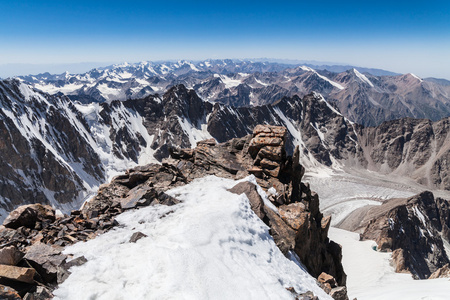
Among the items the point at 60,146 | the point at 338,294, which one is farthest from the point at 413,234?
the point at 60,146

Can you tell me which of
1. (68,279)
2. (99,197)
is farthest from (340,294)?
(99,197)

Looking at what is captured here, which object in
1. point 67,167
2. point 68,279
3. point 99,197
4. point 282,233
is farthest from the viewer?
point 67,167

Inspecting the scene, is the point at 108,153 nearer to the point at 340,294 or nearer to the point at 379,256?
the point at 379,256

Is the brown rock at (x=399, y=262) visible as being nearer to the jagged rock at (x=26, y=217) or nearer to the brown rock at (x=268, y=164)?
the brown rock at (x=268, y=164)

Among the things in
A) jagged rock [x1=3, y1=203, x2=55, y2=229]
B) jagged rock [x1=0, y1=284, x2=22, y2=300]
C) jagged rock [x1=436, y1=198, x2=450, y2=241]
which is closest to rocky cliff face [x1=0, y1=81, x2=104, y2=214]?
jagged rock [x1=3, y1=203, x2=55, y2=229]

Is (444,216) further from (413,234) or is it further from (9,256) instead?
(9,256)

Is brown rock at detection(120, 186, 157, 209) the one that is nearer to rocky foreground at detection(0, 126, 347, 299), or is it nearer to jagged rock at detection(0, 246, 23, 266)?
rocky foreground at detection(0, 126, 347, 299)
